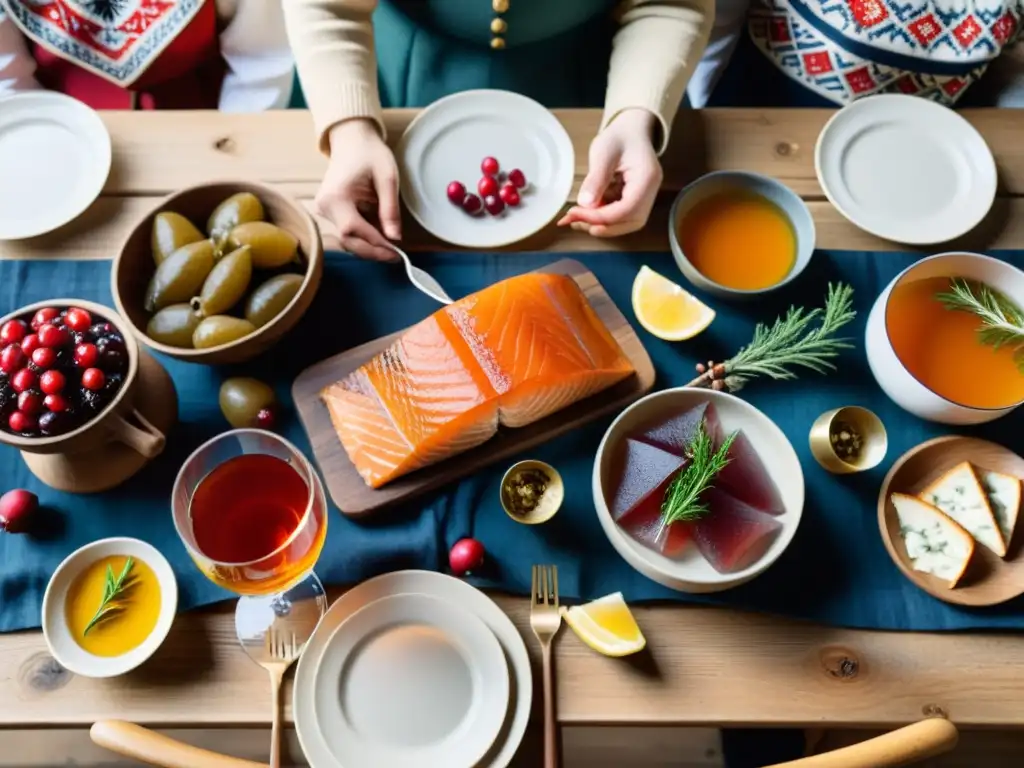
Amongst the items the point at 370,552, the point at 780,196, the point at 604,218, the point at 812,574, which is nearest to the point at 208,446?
the point at 370,552

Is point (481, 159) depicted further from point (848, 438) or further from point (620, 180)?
point (848, 438)

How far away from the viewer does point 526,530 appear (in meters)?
1.09

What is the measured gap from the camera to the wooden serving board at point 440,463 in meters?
1.09

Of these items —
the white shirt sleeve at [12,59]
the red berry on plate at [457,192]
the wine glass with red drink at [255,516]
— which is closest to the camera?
the wine glass with red drink at [255,516]

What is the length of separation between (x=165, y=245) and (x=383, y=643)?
60 cm

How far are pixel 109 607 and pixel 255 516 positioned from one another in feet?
0.70

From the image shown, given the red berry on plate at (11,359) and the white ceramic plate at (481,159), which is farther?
the white ceramic plate at (481,159)

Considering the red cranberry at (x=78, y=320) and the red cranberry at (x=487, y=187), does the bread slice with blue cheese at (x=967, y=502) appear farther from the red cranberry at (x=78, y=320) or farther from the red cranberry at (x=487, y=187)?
the red cranberry at (x=78, y=320)

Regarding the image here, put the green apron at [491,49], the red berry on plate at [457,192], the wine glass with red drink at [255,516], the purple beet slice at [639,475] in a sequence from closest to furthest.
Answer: the wine glass with red drink at [255,516] → the purple beet slice at [639,475] → the red berry on plate at [457,192] → the green apron at [491,49]

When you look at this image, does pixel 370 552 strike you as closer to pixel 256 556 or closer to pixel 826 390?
pixel 256 556

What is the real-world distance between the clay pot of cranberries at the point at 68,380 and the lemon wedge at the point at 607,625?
560 mm

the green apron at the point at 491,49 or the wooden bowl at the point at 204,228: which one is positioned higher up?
the green apron at the point at 491,49

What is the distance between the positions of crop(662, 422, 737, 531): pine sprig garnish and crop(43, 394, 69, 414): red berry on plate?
0.73 meters

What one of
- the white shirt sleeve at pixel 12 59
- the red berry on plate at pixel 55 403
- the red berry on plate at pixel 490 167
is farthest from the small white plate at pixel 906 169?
the white shirt sleeve at pixel 12 59
